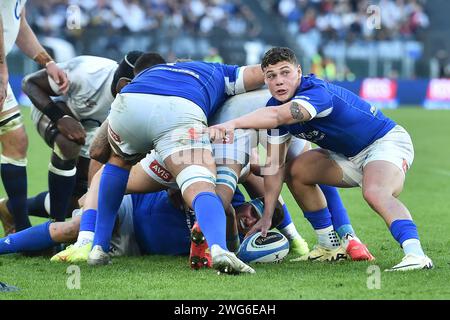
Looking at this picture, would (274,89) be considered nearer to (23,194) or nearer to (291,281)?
(291,281)

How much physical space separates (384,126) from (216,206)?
1392mm

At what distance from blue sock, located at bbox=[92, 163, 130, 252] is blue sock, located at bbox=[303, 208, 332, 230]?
4.14 feet

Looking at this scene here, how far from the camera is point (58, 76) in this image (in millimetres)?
7387

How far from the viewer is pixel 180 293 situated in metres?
4.82

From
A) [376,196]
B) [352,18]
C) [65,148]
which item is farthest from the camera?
[352,18]

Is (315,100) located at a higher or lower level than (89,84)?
higher

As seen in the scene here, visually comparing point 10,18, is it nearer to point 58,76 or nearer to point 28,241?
point 58,76

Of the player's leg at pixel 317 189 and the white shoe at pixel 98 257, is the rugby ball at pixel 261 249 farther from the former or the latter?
the white shoe at pixel 98 257

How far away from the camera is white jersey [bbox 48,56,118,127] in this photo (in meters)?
7.71

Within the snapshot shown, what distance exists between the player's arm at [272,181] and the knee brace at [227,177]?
0.80 ft

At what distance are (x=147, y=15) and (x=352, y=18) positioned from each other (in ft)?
21.0

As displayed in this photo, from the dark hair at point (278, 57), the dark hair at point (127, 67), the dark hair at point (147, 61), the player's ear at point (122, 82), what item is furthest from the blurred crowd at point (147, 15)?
the dark hair at point (278, 57)

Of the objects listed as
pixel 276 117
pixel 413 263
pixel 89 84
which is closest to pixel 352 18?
pixel 89 84

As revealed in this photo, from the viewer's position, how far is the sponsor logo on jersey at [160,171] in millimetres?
6125
